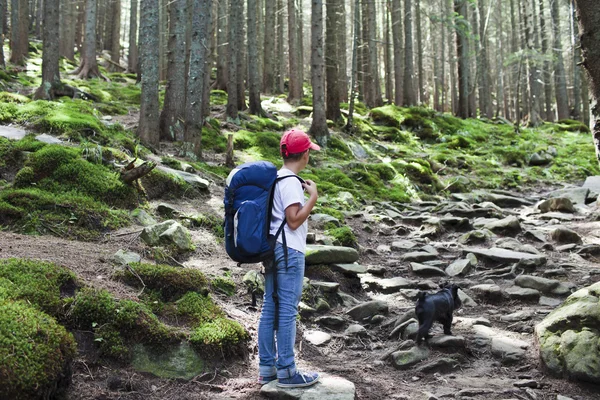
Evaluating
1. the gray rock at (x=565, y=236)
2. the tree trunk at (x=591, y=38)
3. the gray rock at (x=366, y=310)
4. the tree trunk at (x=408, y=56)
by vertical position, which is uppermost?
the tree trunk at (x=408, y=56)

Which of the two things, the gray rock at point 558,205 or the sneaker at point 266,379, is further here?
the gray rock at point 558,205

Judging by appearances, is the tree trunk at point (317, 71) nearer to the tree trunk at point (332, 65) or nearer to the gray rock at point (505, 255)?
the tree trunk at point (332, 65)

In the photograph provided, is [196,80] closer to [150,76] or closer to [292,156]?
[150,76]

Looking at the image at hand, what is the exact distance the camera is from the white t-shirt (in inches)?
143

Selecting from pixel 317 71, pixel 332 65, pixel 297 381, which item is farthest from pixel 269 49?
pixel 297 381

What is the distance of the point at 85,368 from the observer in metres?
3.54

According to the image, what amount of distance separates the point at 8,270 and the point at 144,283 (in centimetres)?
118

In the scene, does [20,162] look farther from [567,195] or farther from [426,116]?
[426,116]

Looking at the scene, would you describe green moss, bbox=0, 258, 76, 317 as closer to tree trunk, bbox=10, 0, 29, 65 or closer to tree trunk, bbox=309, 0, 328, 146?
tree trunk, bbox=309, 0, 328, 146

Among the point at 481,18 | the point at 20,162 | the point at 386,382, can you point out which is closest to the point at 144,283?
the point at 386,382

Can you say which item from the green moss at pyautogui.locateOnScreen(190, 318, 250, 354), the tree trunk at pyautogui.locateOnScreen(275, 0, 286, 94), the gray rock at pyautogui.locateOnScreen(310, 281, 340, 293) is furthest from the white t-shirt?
the tree trunk at pyautogui.locateOnScreen(275, 0, 286, 94)

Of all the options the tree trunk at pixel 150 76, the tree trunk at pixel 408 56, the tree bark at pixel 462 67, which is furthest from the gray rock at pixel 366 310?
the tree bark at pixel 462 67

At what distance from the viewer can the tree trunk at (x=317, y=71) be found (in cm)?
1438

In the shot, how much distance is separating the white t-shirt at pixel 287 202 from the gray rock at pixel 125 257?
201 centimetres
